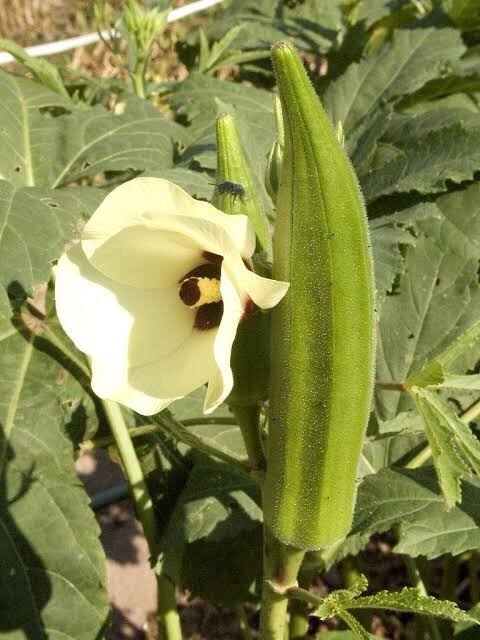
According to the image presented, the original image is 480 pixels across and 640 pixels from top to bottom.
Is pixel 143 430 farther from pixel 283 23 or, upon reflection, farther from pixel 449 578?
pixel 283 23

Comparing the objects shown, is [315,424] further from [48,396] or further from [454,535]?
[48,396]

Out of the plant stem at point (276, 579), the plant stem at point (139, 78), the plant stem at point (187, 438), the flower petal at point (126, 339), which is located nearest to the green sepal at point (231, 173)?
the flower petal at point (126, 339)

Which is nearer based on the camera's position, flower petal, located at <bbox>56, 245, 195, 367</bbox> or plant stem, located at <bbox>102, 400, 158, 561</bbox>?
flower petal, located at <bbox>56, 245, 195, 367</bbox>

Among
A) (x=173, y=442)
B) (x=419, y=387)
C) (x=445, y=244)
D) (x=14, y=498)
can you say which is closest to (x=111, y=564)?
(x=173, y=442)

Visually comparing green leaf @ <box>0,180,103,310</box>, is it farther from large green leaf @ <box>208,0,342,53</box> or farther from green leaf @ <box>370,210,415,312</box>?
large green leaf @ <box>208,0,342,53</box>

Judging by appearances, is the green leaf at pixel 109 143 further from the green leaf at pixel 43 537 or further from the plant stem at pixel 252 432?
the plant stem at pixel 252 432

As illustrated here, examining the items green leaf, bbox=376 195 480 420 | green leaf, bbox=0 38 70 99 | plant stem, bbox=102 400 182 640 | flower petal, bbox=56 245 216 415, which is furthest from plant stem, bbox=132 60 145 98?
flower petal, bbox=56 245 216 415
